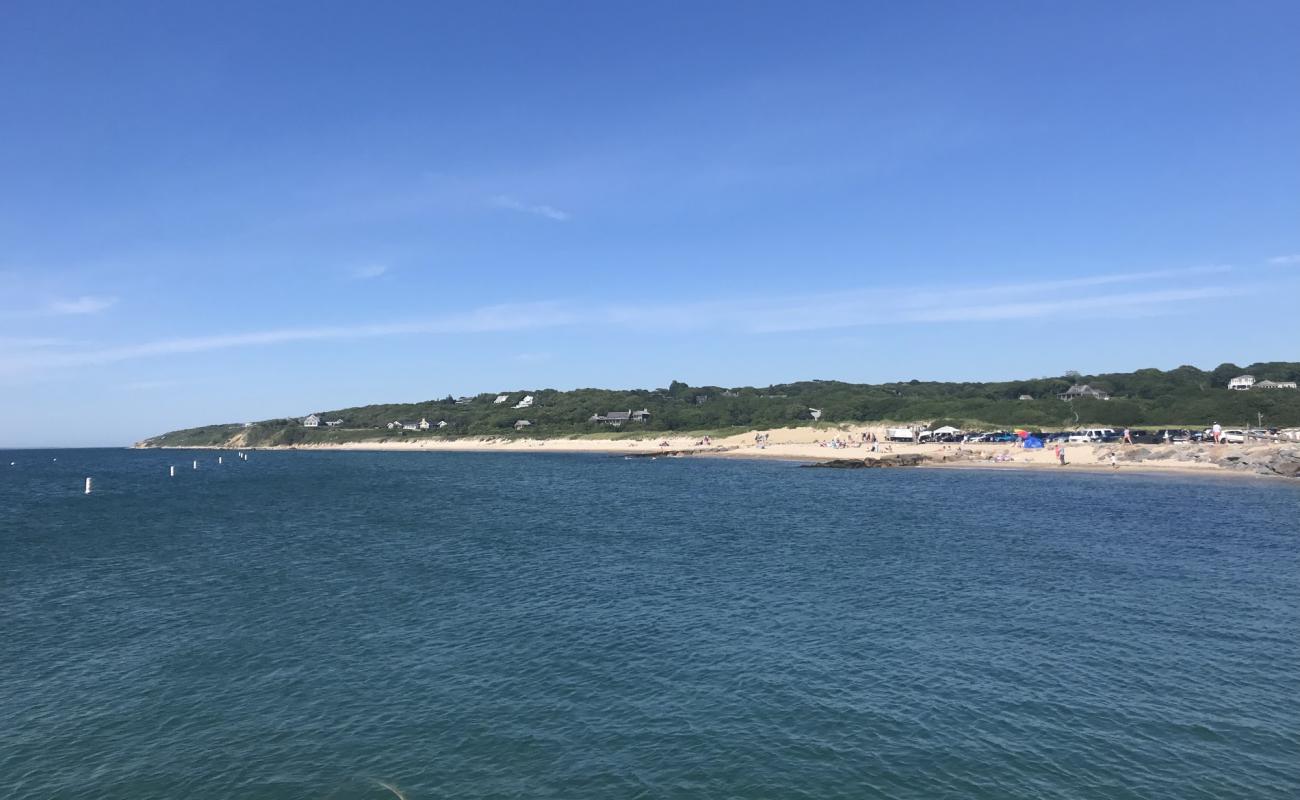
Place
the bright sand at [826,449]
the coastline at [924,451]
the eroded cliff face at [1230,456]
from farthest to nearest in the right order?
the bright sand at [826,449] < the coastline at [924,451] < the eroded cliff face at [1230,456]

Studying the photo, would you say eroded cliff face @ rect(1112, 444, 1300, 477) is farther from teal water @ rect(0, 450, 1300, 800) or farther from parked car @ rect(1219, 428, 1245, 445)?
teal water @ rect(0, 450, 1300, 800)

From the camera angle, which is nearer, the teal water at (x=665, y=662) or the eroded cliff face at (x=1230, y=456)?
the teal water at (x=665, y=662)

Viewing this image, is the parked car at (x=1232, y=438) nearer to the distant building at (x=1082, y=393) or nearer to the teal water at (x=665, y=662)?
the teal water at (x=665, y=662)

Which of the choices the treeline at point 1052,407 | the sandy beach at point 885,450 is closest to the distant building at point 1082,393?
the treeline at point 1052,407

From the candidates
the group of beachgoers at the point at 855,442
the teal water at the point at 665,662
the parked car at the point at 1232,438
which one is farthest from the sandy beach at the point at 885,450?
the teal water at the point at 665,662

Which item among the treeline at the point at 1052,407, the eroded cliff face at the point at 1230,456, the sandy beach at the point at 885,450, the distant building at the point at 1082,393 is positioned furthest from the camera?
the distant building at the point at 1082,393

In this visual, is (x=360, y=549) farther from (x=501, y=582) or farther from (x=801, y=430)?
(x=801, y=430)

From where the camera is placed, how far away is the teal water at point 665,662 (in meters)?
16.4

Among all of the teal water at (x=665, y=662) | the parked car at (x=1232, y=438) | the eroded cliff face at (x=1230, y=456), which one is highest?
the parked car at (x=1232, y=438)

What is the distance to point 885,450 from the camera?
120875 millimetres

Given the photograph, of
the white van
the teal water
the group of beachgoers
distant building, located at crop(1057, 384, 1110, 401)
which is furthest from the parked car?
distant building, located at crop(1057, 384, 1110, 401)

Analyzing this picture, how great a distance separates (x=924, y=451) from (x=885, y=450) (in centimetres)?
766

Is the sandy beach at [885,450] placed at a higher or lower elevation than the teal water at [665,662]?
higher

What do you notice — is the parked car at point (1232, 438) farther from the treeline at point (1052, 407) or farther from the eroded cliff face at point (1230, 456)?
the treeline at point (1052, 407)
